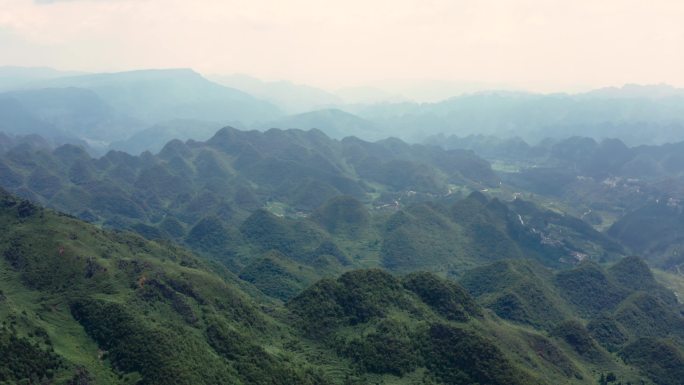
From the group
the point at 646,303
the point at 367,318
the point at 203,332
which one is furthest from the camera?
the point at 646,303

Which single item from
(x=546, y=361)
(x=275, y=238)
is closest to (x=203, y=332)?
(x=546, y=361)

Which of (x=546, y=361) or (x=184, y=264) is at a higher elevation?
(x=184, y=264)

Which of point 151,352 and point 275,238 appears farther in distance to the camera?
point 275,238

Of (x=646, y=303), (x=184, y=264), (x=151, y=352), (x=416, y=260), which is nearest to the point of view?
(x=151, y=352)

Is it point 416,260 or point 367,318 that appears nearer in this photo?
point 367,318

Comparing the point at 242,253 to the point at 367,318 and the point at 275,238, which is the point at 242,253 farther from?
the point at 367,318

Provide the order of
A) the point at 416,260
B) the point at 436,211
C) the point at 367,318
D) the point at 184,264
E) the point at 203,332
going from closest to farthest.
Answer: the point at 203,332 → the point at 367,318 → the point at 184,264 → the point at 416,260 → the point at 436,211

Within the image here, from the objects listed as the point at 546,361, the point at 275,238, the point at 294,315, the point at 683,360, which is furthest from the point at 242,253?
the point at 683,360

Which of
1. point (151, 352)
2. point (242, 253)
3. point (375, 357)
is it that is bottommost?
point (242, 253)

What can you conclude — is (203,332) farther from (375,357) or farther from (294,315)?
(375,357)
